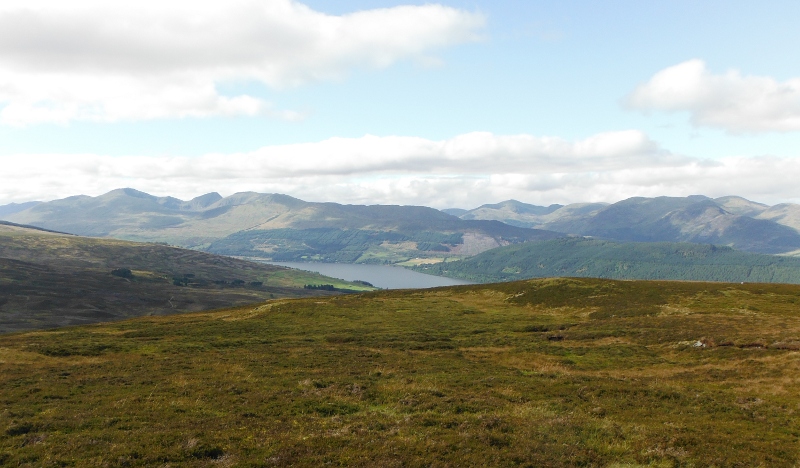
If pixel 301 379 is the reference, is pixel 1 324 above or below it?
below

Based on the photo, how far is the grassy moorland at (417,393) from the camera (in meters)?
20.9

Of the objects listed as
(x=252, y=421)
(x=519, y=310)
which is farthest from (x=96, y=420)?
(x=519, y=310)

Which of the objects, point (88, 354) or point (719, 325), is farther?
point (719, 325)

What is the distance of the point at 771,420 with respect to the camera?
86.0 ft

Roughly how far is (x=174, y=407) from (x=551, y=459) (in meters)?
22.6

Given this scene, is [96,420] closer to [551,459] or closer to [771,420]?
[551,459]

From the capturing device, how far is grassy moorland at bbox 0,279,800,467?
20.9 metres

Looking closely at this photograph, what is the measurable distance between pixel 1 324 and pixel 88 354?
396 ft

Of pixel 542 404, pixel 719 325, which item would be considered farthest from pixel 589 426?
pixel 719 325

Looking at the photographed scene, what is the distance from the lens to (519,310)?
85.7 meters

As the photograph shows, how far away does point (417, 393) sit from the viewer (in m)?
31.2

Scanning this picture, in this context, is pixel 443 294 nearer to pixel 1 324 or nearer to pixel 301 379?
pixel 301 379

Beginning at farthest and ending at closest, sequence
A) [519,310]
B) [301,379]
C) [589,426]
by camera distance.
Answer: [519,310], [301,379], [589,426]

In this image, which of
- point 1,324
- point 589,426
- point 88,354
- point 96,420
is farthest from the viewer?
point 1,324
